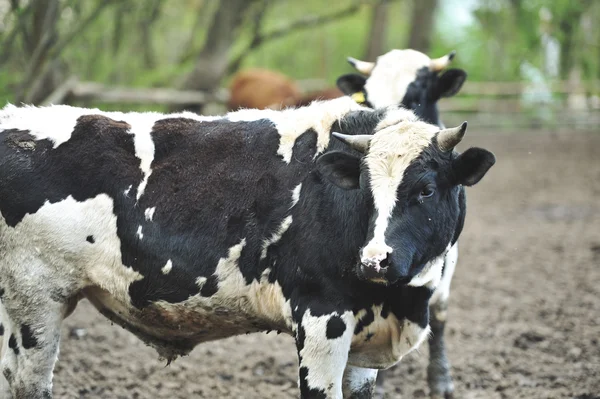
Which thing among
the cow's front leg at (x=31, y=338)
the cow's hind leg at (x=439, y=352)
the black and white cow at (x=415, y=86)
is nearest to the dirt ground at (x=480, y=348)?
the cow's hind leg at (x=439, y=352)

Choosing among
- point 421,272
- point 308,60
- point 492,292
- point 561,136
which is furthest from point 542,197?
point 308,60

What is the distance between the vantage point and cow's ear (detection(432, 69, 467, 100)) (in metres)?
6.81

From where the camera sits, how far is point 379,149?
13.5ft

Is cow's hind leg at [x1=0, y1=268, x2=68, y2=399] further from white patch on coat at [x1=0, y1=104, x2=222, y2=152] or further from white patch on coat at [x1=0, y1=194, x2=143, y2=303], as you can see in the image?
white patch on coat at [x1=0, y1=104, x2=222, y2=152]

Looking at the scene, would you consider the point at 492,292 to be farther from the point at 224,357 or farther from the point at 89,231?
the point at 89,231

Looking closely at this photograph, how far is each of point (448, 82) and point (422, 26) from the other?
1517 centimetres

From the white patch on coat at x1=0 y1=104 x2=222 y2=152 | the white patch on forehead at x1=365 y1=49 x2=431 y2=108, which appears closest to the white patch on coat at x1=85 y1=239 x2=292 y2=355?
the white patch on coat at x1=0 y1=104 x2=222 y2=152

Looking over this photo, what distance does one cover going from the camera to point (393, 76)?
21.9 ft

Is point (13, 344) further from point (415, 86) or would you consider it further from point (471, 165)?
point (415, 86)

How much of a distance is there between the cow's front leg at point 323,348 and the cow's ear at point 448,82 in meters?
3.14

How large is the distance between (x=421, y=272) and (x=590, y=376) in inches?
95.5

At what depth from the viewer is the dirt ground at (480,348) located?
590cm

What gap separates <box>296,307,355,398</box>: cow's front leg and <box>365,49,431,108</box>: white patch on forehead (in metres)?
2.65

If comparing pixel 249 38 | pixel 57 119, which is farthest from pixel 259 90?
pixel 57 119
